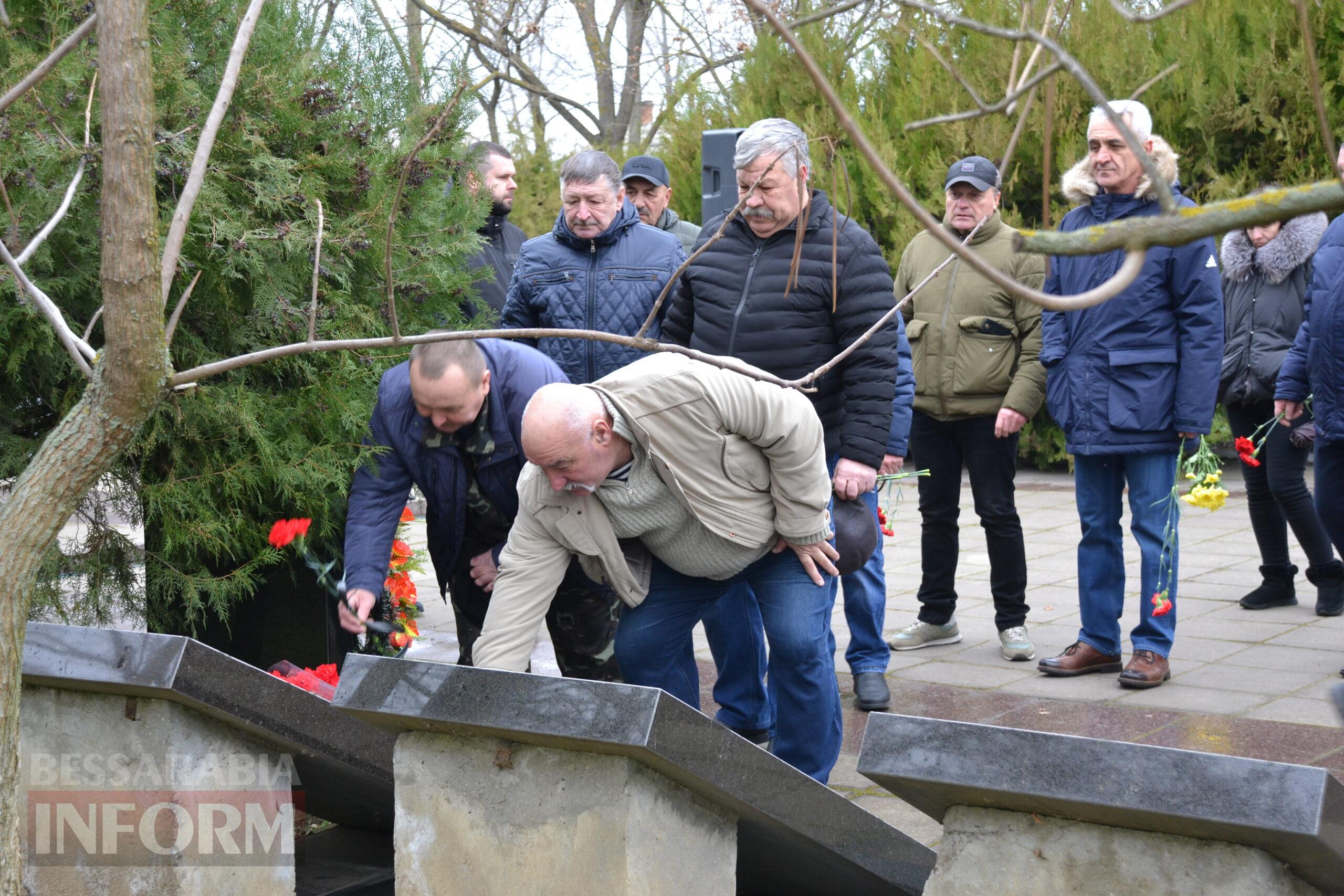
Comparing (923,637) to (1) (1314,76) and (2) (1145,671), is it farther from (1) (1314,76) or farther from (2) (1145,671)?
(1) (1314,76)

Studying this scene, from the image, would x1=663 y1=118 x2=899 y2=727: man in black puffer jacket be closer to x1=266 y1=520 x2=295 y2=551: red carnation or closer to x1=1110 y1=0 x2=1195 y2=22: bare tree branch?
x1=266 y1=520 x2=295 y2=551: red carnation

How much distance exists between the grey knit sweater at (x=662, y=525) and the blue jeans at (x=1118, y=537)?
1.74 m

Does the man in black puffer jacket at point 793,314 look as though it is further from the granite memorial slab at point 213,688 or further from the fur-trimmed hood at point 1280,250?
the fur-trimmed hood at point 1280,250

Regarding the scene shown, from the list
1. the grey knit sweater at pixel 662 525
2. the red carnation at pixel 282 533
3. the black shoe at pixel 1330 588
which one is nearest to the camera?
the grey knit sweater at pixel 662 525

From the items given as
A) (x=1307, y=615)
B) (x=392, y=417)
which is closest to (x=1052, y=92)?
(x=392, y=417)

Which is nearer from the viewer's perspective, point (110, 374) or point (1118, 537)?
point (110, 374)

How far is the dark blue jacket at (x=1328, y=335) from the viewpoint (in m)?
4.73

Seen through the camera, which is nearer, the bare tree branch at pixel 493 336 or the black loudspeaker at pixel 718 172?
the bare tree branch at pixel 493 336

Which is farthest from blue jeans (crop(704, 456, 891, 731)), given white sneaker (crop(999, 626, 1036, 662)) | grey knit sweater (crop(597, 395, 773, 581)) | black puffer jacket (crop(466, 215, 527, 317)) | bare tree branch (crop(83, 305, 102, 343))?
bare tree branch (crop(83, 305, 102, 343))

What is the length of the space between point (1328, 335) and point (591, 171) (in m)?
2.68

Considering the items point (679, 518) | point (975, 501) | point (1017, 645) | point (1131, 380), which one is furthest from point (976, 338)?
point (679, 518)

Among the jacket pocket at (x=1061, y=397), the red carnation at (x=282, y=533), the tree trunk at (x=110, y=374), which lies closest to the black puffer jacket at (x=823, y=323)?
the jacket pocket at (x=1061, y=397)

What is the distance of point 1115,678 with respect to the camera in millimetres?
5262

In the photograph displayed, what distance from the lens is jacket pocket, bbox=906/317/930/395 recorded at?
5.60 meters
